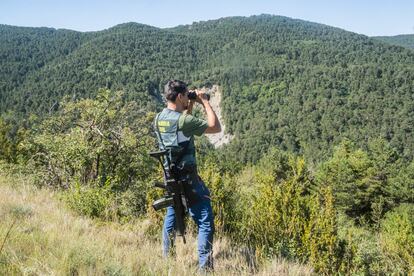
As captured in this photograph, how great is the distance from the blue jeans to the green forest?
691mm

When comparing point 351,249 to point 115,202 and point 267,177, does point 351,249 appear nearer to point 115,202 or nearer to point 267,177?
point 267,177

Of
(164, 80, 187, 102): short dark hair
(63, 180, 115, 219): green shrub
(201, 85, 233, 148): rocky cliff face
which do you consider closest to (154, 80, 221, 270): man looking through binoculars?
(164, 80, 187, 102): short dark hair

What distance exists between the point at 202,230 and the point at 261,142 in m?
106

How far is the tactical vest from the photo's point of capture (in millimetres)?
3465

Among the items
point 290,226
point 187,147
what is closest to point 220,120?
point 290,226

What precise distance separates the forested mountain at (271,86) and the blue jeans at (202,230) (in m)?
86.0

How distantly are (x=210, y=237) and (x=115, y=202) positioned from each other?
200 cm

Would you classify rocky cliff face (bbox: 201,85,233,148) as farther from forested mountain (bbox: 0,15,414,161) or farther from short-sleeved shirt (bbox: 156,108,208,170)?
short-sleeved shirt (bbox: 156,108,208,170)

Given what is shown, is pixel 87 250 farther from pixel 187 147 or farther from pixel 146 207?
pixel 146 207

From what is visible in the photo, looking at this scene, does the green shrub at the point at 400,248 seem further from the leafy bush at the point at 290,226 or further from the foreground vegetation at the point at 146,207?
the leafy bush at the point at 290,226

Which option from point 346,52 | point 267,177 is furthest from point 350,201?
point 346,52

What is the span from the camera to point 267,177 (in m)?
5.01

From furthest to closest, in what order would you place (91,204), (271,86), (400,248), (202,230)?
(271,86) → (400,248) → (91,204) → (202,230)

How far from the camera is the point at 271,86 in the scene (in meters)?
149
